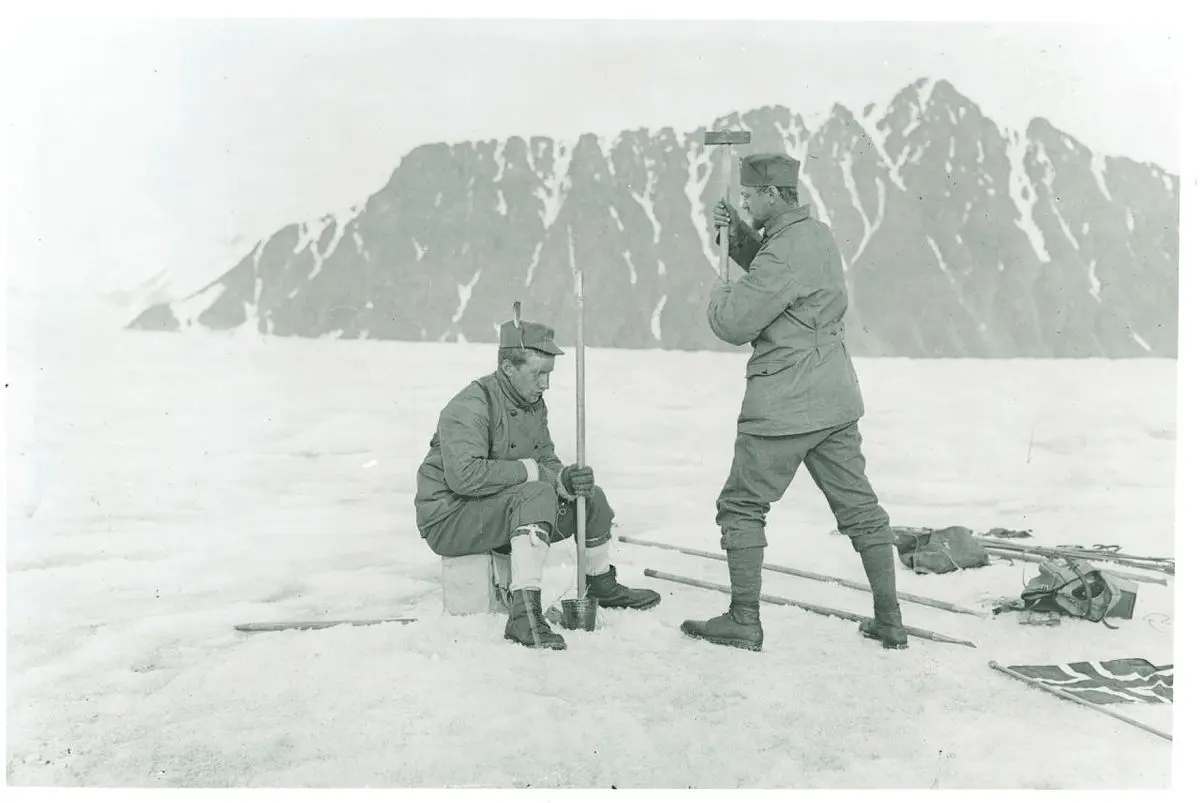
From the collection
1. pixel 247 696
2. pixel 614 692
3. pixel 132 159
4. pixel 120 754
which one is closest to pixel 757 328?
pixel 614 692

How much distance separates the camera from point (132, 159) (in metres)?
6.05

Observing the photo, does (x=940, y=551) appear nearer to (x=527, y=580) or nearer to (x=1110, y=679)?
(x=1110, y=679)

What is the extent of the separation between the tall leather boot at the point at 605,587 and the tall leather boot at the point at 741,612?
1.52 ft

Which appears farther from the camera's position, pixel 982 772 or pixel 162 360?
pixel 162 360

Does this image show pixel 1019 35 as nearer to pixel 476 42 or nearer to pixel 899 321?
pixel 476 42

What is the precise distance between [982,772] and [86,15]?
5.50 meters

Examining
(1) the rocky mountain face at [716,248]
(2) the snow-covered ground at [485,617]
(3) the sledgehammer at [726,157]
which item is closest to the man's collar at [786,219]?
(3) the sledgehammer at [726,157]

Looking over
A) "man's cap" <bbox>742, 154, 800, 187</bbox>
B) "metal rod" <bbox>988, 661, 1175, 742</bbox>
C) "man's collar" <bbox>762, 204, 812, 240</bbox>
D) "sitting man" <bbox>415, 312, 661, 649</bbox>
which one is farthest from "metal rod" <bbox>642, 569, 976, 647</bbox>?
"man's cap" <bbox>742, 154, 800, 187</bbox>

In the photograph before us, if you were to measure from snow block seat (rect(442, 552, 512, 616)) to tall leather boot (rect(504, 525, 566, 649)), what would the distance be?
0.83ft

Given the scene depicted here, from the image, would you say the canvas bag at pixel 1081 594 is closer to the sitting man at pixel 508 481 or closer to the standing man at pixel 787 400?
the standing man at pixel 787 400

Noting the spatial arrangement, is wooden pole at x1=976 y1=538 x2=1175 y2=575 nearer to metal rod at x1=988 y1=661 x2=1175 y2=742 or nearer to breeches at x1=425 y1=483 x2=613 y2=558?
metal rod at x1=988 y1=661 x2=1175 y2=742

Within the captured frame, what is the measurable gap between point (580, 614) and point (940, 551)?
80.0 inches

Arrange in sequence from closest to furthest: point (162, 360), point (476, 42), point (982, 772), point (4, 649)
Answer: point (982, 772) < point (4, 649) < point (476, 42) < point (162, 360)

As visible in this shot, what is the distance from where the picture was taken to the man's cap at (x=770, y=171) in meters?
4.30
